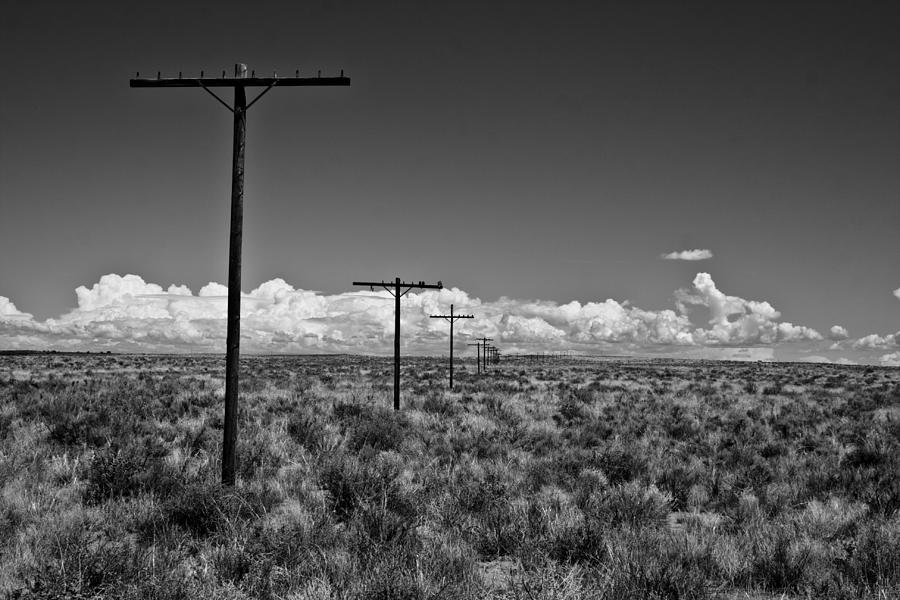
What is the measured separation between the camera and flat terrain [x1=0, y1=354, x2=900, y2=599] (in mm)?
5723

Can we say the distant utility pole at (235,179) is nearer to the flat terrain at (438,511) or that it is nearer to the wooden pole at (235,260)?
the wooden pole at (235,260)

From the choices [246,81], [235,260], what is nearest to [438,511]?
[235,260]

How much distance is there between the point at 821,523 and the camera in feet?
26.5

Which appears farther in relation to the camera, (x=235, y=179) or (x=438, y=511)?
(x=235, y=179)

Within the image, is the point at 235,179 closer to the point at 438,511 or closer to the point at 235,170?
the point at 235,170

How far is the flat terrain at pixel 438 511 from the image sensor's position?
5723 millimetres

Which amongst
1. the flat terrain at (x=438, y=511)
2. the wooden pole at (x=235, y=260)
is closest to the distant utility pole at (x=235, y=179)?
the wooden pole at (x=235, y=260)

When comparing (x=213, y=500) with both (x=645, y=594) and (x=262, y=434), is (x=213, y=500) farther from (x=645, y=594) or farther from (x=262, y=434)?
(x=262, y=434)

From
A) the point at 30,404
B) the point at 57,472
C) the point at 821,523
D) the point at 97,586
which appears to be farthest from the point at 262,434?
the point at 821,523

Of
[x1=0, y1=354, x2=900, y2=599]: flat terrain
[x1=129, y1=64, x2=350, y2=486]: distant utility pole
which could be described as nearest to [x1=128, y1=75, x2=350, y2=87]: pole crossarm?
[x1=129, y1=64, x2=350, y2=486]: distant utility pole

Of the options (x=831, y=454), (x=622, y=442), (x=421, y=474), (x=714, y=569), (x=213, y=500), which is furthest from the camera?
(x=622, y=442)

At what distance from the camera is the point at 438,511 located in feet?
27.4

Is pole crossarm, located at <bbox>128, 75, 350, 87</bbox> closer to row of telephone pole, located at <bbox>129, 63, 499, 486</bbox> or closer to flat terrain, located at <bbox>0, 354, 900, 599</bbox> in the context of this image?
row of telephone pole, located at <bbox>129, 63, 499, 486</bbox>

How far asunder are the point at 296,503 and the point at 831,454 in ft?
42.0
